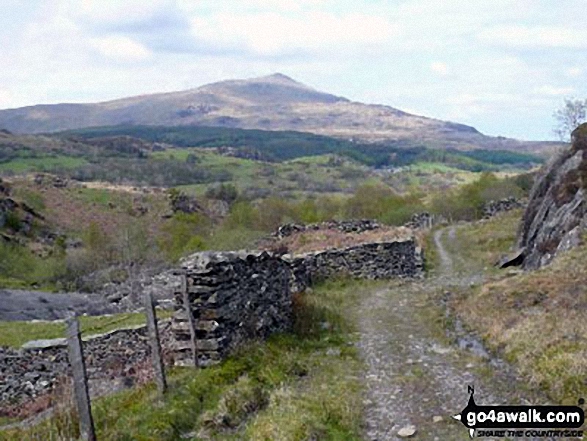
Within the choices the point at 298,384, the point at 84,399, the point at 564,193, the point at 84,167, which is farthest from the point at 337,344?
the point at 84,167

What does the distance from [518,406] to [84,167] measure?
622 feet

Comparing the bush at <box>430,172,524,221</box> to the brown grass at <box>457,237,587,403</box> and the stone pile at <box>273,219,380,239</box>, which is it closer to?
the stone pile at <box>273,219,380,239</box>

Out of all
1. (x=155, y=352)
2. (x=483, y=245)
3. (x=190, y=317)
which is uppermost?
(x=190, y=317)

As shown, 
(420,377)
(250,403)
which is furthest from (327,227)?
(250,403)

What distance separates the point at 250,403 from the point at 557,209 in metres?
22.3

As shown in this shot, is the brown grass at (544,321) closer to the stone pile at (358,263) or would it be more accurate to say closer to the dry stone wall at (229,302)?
the dry stone wall at (229,302)

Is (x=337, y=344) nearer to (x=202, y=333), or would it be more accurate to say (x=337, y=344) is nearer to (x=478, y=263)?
(x=202, y=333)

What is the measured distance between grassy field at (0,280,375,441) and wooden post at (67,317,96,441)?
340mm

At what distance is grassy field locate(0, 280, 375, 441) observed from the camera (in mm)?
10047

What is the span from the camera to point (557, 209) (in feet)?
98.0

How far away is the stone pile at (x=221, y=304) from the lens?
13.9m

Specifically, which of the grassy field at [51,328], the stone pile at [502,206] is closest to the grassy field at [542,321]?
the grassy field at [51,328]

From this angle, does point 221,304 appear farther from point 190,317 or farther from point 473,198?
point 473,198

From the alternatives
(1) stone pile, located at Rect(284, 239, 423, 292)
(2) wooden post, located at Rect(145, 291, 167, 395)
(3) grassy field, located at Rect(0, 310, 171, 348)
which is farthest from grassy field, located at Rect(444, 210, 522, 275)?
(2) wooden post, located at Rect(145, 291, 167, 395)
